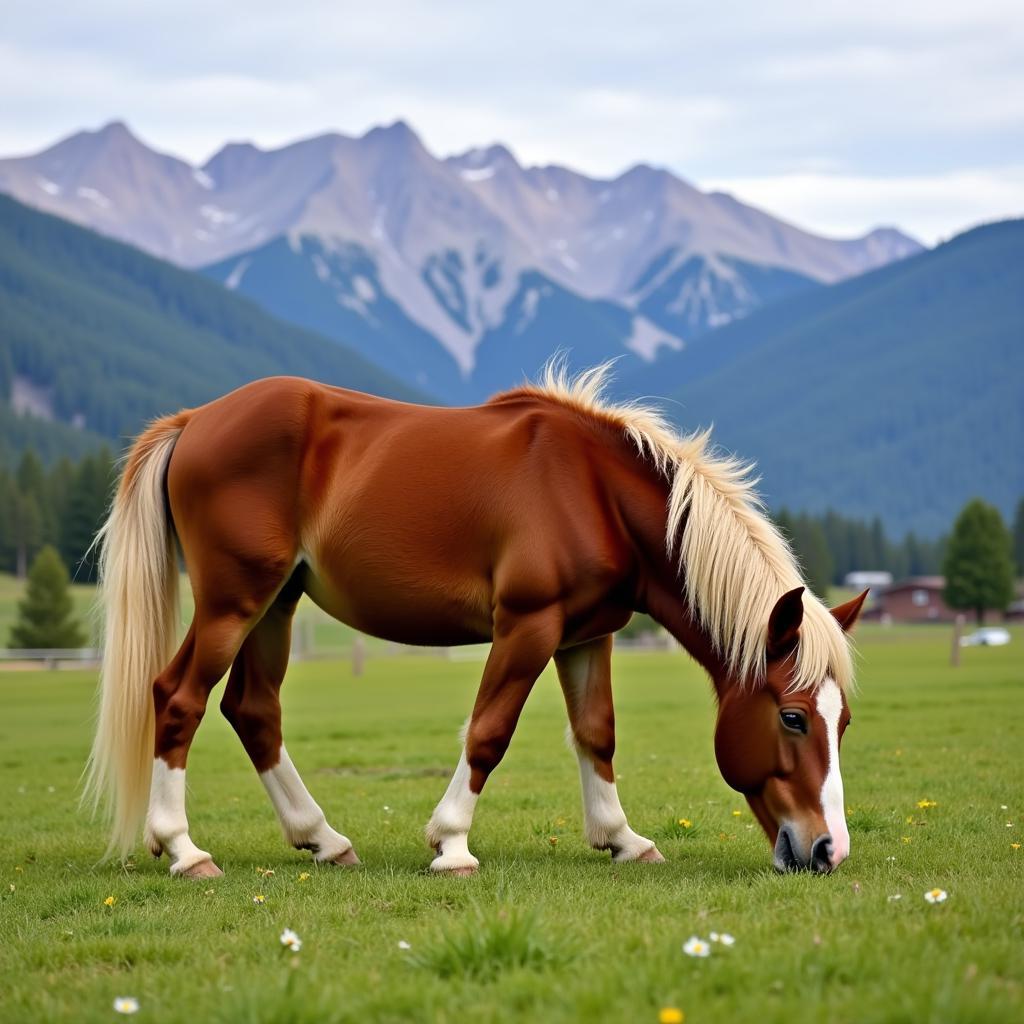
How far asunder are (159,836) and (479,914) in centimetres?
329

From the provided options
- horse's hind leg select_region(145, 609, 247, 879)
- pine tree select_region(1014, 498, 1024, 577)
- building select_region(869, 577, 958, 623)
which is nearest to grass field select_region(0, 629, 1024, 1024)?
horse's hind leg select_region(145, 609, 247, 879)

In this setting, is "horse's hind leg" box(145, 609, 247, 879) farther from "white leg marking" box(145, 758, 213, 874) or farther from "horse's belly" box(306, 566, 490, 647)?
"horse's belly" box(306, 566, 490, 647)

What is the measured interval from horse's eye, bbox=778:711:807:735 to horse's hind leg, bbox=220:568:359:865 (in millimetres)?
2575

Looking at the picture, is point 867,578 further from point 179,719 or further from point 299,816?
point 179,719

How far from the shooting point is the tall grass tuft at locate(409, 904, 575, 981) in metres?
4.38

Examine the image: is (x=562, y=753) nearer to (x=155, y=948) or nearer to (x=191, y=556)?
(x=191, y=556)

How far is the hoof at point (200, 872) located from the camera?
7.23 m

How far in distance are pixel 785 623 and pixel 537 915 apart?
2599 mm

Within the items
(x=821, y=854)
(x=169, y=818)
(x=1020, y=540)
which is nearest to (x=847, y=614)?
(x=821, y=854)

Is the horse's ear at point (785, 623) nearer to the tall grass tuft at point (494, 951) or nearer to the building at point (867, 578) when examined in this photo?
the tall grass tuft at point (494, 951)

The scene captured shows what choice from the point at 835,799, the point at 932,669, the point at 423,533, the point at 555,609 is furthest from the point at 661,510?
the point at 932,669

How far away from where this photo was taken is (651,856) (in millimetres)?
7406

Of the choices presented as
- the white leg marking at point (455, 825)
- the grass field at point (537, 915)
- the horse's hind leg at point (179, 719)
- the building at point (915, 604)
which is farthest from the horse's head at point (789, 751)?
the building at point (915, 604)

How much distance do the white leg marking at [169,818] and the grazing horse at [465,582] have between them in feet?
0.04
